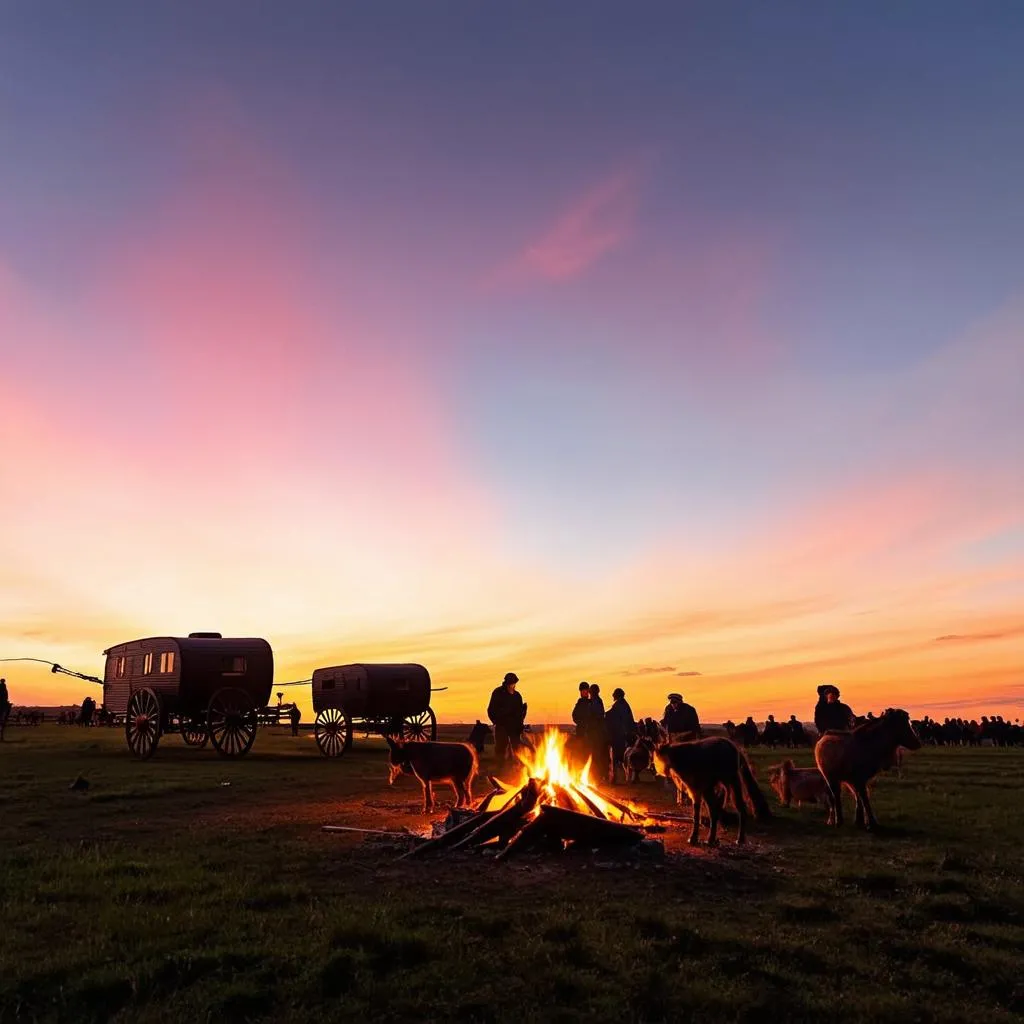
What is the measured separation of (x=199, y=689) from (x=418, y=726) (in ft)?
27.8

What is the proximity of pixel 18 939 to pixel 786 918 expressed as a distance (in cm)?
646

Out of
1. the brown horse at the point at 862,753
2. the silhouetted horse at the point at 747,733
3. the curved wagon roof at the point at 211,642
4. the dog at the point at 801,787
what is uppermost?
the curved wagon roof at the point at 211,642

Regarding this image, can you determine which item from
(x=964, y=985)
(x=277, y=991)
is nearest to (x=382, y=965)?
(x=277, y=991)

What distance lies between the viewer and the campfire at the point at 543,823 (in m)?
9.47

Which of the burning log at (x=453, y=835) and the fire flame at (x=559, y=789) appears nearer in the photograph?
the burning log at (x=453, y=835)

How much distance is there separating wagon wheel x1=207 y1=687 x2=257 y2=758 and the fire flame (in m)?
14.3

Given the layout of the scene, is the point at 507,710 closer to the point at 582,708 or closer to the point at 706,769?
the point at 582,708

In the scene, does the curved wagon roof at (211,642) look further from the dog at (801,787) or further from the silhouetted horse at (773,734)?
the silhouetted horse at (773,734)

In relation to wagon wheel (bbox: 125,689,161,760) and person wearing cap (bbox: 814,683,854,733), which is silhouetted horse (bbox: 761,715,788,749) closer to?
person wearing cap (bbox: 814,683,854,733)

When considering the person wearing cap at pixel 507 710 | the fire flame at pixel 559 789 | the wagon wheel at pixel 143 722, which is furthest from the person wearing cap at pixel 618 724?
the wagon wheel at pixel 143 722

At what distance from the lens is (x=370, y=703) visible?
90.4 feet

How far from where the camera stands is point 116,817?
12547 millimetres

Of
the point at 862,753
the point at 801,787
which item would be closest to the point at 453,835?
the point at 862,753

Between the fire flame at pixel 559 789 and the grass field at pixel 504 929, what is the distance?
0.96 metres
